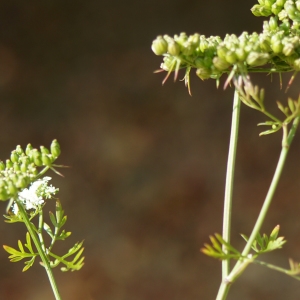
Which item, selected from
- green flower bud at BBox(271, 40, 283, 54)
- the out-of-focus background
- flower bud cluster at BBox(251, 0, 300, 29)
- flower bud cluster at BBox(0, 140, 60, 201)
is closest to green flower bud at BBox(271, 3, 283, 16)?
flower bud cluster at BBox(251, 0, 300, 29)

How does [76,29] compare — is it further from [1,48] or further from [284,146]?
[284,146]

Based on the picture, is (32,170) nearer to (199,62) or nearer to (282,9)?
(199,62)

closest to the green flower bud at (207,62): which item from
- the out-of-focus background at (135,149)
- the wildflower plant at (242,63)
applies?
the wildflower plant at (242,63)

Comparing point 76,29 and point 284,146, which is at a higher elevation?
point 76,29

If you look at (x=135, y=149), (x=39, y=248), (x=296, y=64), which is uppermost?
(x=296, y=64)

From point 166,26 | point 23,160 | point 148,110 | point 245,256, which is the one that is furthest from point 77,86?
point 245,256

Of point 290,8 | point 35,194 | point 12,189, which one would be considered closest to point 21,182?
point 12,189
